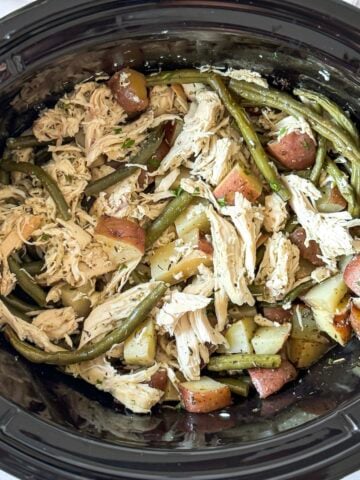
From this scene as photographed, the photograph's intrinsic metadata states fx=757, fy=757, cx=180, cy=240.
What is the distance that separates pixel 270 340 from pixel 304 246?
1.06 ft

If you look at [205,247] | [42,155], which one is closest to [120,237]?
[205,247]

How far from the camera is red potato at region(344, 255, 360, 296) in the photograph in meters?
2.35

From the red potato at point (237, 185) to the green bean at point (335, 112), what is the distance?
12.3 inches

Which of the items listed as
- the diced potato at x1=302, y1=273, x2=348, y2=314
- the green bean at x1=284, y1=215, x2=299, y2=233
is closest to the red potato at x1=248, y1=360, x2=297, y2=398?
the diced potato at x1=302, y1=273, x2=348, y2=314

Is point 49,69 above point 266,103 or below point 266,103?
above

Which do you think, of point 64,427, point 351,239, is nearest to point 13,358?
point 64,427

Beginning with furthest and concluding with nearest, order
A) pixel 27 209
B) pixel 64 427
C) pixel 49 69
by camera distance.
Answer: pixel 27 209 < pixel 49 69 < pixel 64 427

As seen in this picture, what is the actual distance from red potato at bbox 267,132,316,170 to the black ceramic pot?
17 centimetres

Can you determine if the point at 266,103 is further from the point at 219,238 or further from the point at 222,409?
the point at 222,409

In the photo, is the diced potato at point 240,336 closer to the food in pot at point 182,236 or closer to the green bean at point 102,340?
the food in pot at point 182,236

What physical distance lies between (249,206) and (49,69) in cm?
74

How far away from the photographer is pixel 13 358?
2.34m

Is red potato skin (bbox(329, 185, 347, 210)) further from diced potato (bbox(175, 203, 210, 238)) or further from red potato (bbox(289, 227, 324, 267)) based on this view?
diced potato (bbox(175, 203, 210, 238))

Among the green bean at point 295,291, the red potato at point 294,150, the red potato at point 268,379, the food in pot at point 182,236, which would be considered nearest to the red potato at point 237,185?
the food in pot at point 182,236
